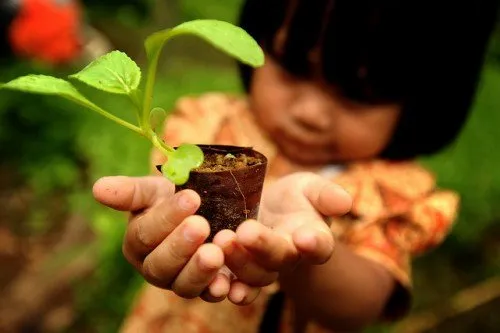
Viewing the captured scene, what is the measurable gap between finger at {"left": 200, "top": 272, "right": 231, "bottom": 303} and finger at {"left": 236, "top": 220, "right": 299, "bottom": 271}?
0.18 ft

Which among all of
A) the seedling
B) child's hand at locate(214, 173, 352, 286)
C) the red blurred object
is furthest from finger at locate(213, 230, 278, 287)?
the red blurred object

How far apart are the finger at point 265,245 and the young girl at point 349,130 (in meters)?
0.17

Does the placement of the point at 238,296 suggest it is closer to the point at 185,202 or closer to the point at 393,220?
the point at 185,202

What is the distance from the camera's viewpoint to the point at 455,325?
98.7 inches

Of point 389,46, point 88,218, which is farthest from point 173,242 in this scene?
point 88,218

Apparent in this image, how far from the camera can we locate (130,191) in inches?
36.3

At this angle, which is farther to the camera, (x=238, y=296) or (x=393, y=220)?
(x=393, y=220)

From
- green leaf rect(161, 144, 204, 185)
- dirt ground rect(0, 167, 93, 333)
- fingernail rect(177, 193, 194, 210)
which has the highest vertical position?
green leaf rect(161, 144, 204, 185)

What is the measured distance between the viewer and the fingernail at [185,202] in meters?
0.80

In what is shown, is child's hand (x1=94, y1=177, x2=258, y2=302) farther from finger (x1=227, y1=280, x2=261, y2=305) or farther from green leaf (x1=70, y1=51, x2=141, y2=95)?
green leaf (x1=70, y1=51, x2=141, y2=95)

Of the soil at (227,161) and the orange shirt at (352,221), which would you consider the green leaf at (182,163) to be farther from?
the orange shirt at (352,221)

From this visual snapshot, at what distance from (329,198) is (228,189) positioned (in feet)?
0.53

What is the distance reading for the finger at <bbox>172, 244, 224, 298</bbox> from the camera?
81cm

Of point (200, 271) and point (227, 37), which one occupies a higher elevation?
point (227, 37)
